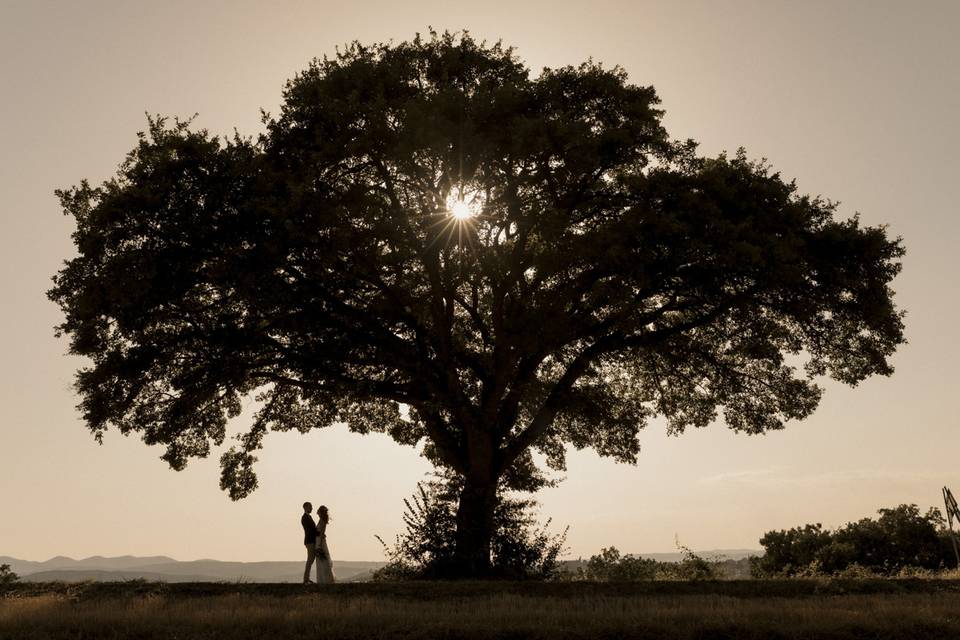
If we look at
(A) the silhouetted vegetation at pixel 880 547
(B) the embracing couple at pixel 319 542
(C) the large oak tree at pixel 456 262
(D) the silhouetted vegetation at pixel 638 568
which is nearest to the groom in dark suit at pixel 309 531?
(B) the embracing couple at pixel 319 542

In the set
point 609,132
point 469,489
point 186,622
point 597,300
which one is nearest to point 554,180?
point 609,132

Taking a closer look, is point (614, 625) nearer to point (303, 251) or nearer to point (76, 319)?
point (303, 251)

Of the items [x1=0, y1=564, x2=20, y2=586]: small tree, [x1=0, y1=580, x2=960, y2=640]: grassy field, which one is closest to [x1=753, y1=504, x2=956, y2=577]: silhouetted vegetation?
[x1=0, y1=580, x2=960, y2=640]: grassy field

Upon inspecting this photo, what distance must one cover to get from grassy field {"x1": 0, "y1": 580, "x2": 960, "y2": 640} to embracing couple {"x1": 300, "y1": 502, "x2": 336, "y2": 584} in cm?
516

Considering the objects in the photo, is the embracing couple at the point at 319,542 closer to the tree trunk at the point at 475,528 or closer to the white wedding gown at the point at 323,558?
the white wedding gown at the point at 323,558

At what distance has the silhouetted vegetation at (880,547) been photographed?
91.4 ft

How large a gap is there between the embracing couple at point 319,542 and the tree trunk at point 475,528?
12.3ft

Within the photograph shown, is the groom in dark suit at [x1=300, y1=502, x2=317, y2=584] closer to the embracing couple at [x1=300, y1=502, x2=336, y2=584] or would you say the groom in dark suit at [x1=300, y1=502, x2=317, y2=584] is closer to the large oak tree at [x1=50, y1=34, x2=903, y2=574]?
the embracing couple at [x1=300, y1=502, x2=336, y2=584]

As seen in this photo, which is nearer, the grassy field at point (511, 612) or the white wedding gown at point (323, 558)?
the grassy field at point (511, 612)

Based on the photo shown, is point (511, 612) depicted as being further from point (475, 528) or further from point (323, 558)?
point (323, 558)

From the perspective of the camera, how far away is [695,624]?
13680 millimetres

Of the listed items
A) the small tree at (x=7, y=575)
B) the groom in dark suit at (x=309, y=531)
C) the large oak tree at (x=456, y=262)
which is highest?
the large oak tree at (x=456, y=262)

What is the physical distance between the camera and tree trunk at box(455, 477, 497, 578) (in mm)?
23516

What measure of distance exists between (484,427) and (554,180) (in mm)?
7697
